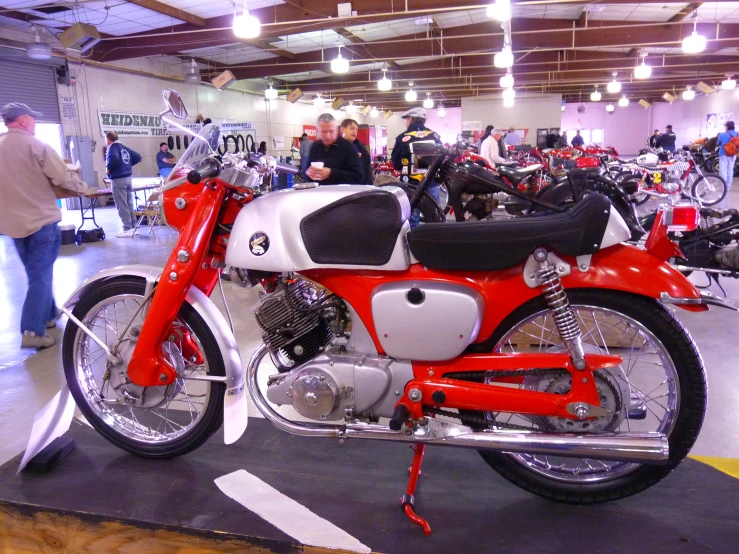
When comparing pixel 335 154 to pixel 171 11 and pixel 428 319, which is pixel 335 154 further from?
pixel 171 11

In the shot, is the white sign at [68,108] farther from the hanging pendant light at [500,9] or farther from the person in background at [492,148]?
the hanging pendant light at [500,9]

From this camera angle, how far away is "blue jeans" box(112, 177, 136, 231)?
9.36 meters

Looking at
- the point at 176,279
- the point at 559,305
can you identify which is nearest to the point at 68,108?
the point at 176,279

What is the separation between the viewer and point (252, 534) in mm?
1662

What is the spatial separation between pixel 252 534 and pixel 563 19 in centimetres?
1393

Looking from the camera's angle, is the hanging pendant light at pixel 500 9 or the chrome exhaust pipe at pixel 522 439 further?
the hanging pendant light at pixel 500 9

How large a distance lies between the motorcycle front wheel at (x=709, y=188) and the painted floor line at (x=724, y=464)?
32.4 feet

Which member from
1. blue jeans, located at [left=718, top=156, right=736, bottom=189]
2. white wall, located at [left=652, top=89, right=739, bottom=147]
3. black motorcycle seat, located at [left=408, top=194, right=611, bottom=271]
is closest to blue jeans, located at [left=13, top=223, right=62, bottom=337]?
black motorcycle seat, located at [left=408, top=194, right=611, bottom=271]

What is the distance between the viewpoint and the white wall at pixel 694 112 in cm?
2230

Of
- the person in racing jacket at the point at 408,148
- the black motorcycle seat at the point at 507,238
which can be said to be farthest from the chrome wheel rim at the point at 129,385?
the person in racing jacket at the point at 408,148

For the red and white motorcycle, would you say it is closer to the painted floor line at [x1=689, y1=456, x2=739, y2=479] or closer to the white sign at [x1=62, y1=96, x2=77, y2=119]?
the painted floor line at [x1=689, y1=456, x2=739, y2=479]

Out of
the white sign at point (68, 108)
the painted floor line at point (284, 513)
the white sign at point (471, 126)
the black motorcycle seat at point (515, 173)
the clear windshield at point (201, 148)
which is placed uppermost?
the white sign at point (68, 108)

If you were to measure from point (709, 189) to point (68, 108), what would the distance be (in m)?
12.9

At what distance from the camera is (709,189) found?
10.8m
